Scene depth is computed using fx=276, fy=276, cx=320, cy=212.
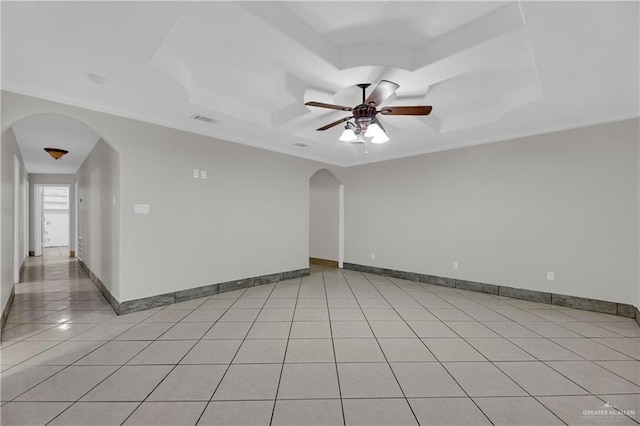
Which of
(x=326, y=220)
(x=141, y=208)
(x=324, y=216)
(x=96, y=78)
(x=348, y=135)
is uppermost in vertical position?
(x=96, y=78)

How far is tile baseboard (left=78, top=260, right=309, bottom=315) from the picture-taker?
360 centimetres

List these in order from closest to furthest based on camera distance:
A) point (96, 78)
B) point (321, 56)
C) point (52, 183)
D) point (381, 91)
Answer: point (321, 56) → point (381, 91) → point (96, 78) → point (52, 183)

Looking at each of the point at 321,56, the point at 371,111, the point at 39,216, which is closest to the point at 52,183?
the point at 39,216

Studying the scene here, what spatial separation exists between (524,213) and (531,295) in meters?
1.26

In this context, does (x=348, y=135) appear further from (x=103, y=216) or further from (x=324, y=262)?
(x=324, y=262)

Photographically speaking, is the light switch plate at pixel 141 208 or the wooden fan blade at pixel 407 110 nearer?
the wooden fan blade at pixel 407 110

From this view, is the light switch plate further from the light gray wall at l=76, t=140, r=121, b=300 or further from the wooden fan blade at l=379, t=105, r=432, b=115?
the wooden fan blade at l=379, t=105, r=432, b=115

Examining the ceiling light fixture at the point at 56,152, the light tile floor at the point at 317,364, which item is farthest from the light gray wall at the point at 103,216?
the light tile floor at the point at 317,364

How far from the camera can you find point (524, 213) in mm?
4305

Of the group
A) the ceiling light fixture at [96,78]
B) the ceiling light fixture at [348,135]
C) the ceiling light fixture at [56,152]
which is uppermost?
the ceiling light fixture at [96,78]

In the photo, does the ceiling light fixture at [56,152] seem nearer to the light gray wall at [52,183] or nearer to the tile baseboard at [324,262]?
the light gray wall at [52,183]

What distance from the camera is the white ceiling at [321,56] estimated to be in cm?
188

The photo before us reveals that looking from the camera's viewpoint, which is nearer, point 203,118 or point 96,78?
point 96,78

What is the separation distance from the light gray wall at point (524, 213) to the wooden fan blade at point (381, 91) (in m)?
3.03
